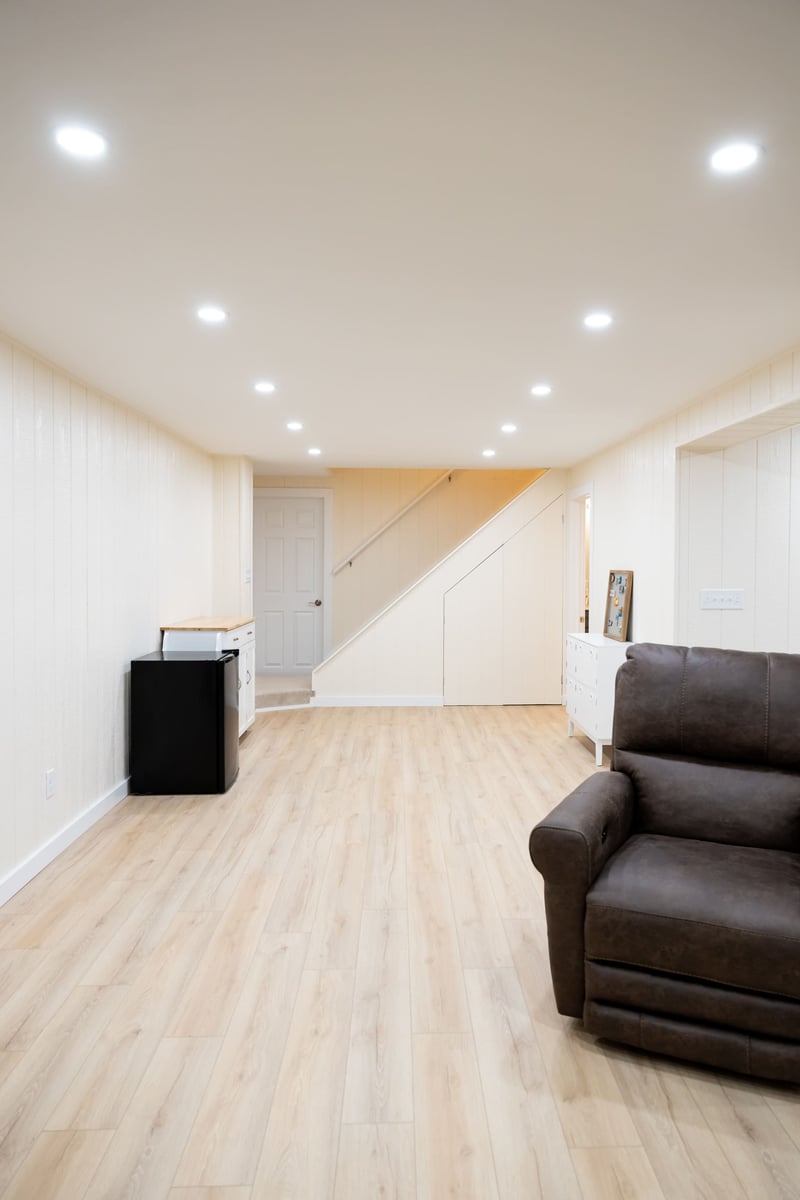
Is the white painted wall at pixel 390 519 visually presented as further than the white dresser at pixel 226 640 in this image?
Yes

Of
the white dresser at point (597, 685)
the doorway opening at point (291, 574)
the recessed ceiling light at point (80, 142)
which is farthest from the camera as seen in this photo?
the doorway opening at point (291, 574)

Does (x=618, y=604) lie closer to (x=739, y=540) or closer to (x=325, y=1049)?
(x=739, y=540)

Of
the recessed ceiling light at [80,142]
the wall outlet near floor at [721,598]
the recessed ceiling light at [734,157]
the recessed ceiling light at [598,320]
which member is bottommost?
the wall outlet near floor at [721,598]

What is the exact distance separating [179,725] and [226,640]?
2.70 feet

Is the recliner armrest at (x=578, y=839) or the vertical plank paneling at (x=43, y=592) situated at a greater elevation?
the vertical plank paneling at (x=43, y=592)

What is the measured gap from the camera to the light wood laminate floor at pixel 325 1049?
1.53m

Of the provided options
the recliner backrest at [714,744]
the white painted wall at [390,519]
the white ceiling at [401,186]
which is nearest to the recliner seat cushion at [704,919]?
the recliner backrest at [714,744]

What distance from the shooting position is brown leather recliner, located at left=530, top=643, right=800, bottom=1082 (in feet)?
5.74

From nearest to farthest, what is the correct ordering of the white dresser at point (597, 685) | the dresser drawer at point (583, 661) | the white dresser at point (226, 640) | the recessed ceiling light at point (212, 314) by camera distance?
the recessed ceiling light at point (212, 314), the white dresser at point (226, 640), the white dresser at point (597, 685), the dresser drawer at point (583, 661)

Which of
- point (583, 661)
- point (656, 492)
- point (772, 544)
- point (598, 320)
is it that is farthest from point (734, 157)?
point (583, 661)

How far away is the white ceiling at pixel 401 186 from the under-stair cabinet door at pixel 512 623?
3.46 meters

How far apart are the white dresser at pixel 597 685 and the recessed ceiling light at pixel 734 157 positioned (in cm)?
342

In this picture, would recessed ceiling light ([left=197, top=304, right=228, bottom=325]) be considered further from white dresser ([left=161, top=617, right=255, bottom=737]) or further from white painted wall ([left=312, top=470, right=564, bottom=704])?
white painted wall ([left=312, top=470, right=564, bottom=704])

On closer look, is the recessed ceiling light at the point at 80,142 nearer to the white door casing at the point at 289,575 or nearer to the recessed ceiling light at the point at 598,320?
the recessed ceiling light at the point at 598,320
